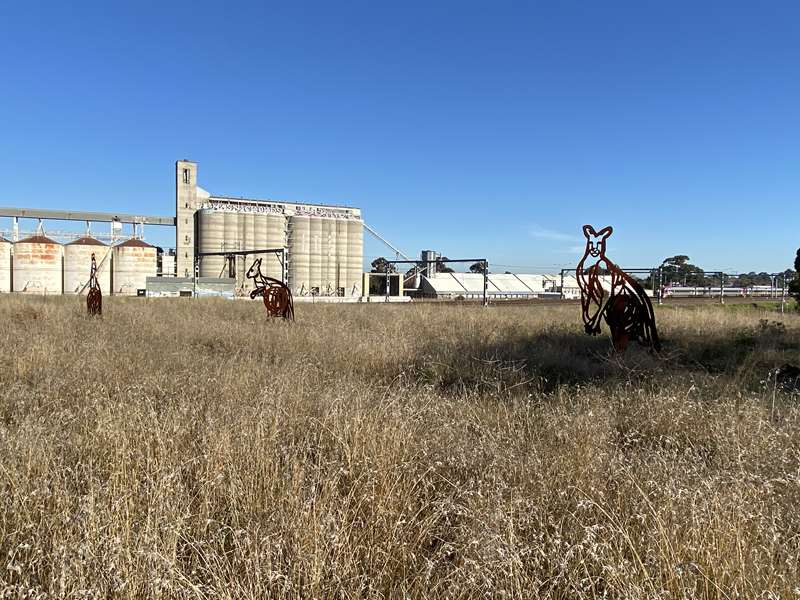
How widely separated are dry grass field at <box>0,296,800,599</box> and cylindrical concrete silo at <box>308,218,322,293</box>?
199 ft

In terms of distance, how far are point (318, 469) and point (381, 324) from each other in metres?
9.34

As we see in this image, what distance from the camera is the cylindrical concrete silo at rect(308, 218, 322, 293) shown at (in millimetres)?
66125

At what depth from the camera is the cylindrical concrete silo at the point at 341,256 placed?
68.0 meters

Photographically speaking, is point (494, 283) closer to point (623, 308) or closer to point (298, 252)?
point (298, 252)

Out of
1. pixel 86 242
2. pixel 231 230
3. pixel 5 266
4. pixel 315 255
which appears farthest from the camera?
pixel 315 255

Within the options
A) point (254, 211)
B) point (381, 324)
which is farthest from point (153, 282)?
point (381, 324)

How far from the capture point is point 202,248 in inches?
2451

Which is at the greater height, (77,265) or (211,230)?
(211,230)

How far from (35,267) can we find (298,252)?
28.5 m

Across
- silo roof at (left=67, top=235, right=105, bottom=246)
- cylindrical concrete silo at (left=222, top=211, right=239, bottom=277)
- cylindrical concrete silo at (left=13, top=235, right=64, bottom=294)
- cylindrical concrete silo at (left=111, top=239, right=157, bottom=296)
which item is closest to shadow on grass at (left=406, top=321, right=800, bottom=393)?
cylindrical concrete silo at (left=111, top=239, right=157, bottom=296)

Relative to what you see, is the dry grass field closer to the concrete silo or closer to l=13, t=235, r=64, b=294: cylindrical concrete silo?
l=13, t=235, r=64, b=294: cylindrical concrete silo

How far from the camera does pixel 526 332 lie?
10875 millimetres

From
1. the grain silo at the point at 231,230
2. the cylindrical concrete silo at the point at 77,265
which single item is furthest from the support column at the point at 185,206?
the cylindrical concrete silo at the point at 77,265

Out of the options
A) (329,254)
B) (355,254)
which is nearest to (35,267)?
(329,254)
